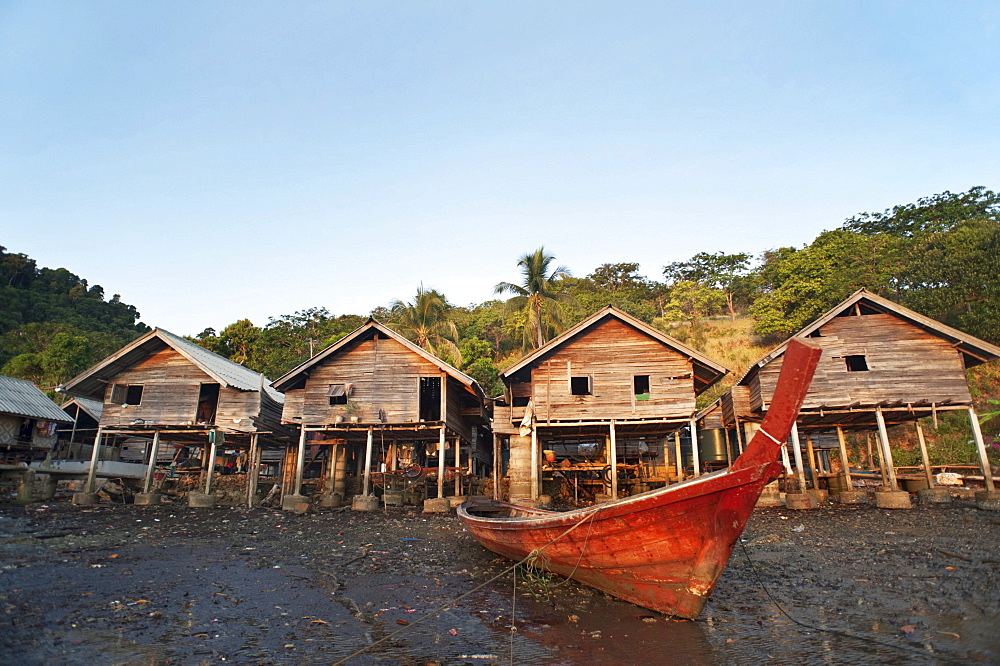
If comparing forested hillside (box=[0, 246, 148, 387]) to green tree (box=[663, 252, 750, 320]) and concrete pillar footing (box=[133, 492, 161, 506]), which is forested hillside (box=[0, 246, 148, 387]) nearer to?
concrete pillar footing (box=[133, 492, 161, 506])

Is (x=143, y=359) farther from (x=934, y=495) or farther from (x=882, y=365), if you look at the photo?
(x=934, y=495)

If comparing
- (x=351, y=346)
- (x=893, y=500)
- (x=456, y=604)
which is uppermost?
(x=351, y=346)

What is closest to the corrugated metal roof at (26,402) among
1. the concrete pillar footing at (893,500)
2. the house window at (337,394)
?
the house window at (337,394)

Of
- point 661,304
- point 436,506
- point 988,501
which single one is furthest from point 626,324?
point 661,304

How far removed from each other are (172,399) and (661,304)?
47.0 metres

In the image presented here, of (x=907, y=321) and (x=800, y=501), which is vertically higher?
(x=907, y=321)

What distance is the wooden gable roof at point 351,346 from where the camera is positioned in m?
21.2

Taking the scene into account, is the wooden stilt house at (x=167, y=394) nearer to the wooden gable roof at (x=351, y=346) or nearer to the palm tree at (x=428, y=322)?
the wooden gable roof at (x=351, y=346)

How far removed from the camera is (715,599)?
8.18 m

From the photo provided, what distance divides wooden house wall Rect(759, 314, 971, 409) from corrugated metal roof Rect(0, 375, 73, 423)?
3204 cm

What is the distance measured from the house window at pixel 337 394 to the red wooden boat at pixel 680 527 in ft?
48.3

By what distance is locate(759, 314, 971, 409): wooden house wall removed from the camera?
18656 mm

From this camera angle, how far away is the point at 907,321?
19.2 metres

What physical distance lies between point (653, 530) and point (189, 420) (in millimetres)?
21968
